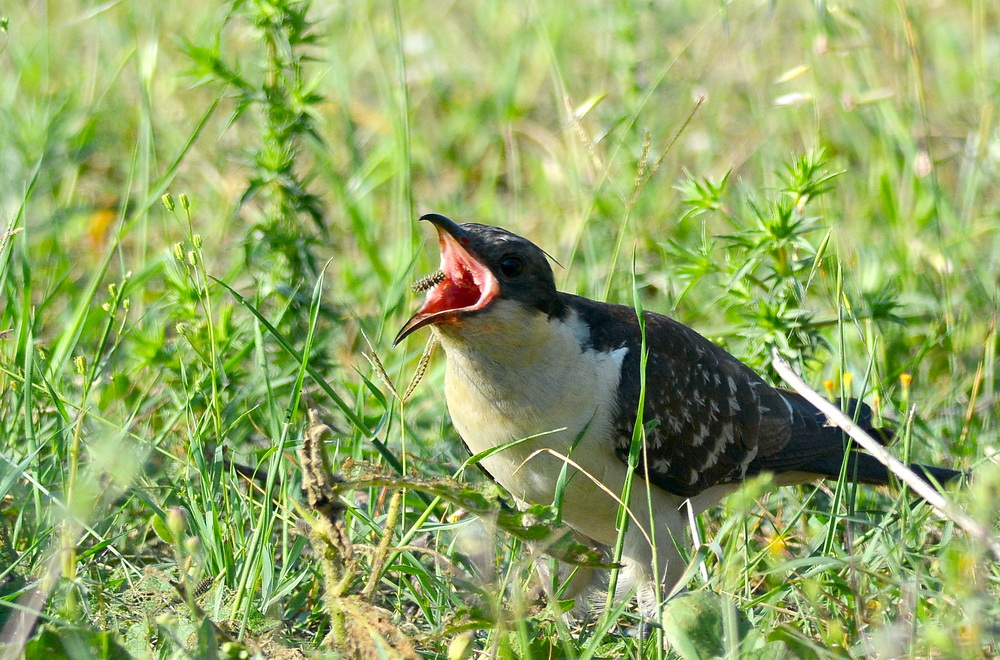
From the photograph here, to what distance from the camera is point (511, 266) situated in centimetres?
360

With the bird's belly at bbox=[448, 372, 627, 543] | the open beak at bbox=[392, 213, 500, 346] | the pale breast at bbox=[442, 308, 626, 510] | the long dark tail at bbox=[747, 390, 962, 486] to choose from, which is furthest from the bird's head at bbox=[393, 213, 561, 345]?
the long dark tail at bbox=[747, 390, 962, 486]

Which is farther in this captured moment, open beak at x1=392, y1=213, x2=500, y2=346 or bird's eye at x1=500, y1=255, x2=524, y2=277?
bird's eye at x1=500, y1=255, x2=524, y2=277

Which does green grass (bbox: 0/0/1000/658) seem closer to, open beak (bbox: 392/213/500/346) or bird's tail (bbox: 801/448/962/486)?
bird's tail (bbox: 801/448/962/486)

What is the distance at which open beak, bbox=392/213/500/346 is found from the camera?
339 centimetres

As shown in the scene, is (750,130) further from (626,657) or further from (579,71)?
(626,657)

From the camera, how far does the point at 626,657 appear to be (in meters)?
3.09

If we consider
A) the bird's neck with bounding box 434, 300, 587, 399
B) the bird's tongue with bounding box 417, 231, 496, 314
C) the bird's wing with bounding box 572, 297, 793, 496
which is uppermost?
the bird's tongue with bounding box 417, 231, 496, 314

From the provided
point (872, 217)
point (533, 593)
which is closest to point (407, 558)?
point (533, 593)

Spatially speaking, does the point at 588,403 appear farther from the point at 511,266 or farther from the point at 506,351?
the point at 511,266

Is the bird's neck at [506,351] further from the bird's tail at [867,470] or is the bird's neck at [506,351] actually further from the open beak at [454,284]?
the bird's tail at [867,470]

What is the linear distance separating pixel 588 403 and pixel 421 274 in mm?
2271

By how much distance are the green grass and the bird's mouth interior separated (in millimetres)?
359

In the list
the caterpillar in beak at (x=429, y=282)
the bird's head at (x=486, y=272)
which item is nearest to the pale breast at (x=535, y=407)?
the bird's head at (x=486, y=272)

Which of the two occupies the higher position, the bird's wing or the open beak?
the open beak
